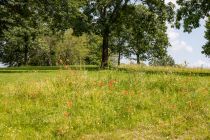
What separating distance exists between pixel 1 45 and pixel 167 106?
6320 cm

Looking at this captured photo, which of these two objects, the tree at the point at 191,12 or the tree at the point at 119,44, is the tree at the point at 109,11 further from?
the tree at the point at 119,44

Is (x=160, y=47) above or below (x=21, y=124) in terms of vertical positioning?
above

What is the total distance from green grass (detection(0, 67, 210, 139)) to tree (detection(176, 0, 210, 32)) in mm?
21191

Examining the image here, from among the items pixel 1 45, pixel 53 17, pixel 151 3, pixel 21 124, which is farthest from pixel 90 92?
pixel 1 45

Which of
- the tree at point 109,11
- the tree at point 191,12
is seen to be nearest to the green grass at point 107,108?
the tree at point 191,12

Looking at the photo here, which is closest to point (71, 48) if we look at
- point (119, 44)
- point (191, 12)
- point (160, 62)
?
point (119, 44)

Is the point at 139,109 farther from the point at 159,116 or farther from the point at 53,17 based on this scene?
the point at 53,17

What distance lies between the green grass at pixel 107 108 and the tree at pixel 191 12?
69.5 ft

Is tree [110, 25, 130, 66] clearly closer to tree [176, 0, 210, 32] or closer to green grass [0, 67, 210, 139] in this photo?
tree [176, 0, 210, 32]

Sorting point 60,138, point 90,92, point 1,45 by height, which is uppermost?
point 1,45

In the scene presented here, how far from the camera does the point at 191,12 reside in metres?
35.6

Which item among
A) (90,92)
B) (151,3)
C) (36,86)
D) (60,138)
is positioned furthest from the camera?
(151,3)

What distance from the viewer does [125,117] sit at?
10727 millimetres

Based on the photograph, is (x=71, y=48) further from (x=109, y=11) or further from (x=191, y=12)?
(x=191, y=12)
